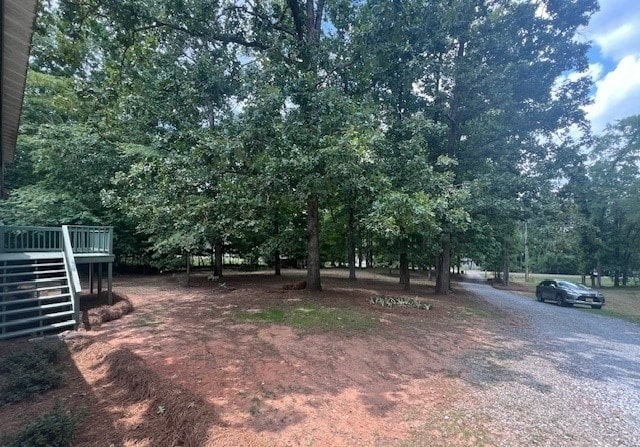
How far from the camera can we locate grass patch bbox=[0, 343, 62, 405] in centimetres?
432

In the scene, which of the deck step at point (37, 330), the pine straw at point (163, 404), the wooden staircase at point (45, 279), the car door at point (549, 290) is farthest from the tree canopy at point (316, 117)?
the pine straw at point (163, 404)

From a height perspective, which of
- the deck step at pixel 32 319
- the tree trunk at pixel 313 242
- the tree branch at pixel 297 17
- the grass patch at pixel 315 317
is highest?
the tree branch at pixel 297 17

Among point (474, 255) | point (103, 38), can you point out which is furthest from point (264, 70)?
point (474, 255)

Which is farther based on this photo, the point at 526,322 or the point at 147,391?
the point at 526,322

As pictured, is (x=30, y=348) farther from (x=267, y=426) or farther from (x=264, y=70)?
(x=264, y=70)

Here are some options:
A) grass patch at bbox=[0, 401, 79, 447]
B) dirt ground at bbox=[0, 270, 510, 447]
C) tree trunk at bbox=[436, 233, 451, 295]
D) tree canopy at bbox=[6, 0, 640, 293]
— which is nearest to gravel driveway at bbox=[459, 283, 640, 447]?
dirt ground at bbox=[0, 270, 510, 447]

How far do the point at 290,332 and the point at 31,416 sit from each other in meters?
4.12

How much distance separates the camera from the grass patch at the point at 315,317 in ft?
25.0

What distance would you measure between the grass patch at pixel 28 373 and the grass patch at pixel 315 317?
3737 mm

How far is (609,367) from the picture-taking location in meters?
6.32

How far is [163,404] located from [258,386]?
3.70ft

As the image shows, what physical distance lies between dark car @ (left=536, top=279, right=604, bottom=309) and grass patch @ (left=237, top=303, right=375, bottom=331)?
42.7 ft

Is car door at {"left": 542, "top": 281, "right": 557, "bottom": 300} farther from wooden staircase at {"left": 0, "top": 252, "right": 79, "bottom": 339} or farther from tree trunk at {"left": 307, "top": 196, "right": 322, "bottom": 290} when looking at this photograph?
wooden staircase at {"left": 0, "top": 252, "right": 79, "bottom": 339}

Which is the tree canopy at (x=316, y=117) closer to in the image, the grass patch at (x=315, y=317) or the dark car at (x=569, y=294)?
the grass patch at (x=315, y=317)
